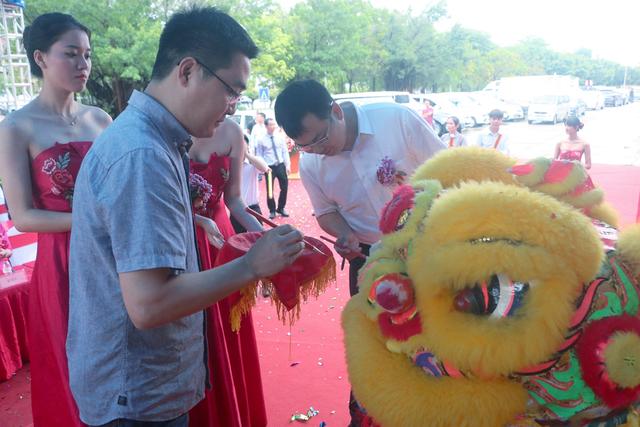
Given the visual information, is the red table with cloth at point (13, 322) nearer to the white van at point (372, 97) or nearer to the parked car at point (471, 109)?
the white van at point (372, 97)

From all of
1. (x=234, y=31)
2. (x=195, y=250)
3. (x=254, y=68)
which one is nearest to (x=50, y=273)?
(x=195, y=250)

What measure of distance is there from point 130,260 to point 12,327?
112 inches

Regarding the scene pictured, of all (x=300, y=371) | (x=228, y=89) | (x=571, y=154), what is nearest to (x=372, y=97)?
(x=571, y=154)

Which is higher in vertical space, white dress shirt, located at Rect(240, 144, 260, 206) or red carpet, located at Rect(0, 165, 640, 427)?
white dress shirt, located at Rect(240, 144, 260, 206)

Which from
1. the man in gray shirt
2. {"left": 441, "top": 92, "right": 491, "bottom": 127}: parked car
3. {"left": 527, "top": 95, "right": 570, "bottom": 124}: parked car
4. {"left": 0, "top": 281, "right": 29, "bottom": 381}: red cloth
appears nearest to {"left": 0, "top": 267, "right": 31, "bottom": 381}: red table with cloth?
{"left": 0, "top": 281, "right": 29, "bottom": 381}: red cloth

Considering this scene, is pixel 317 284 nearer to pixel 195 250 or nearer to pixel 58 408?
pixel 195 250

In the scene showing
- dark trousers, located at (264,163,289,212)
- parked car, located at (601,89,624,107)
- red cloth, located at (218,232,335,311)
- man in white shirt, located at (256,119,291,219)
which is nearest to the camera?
red cloth, located at (218,232,335,311)

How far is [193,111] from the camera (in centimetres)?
126

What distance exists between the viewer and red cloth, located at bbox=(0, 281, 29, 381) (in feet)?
10.8

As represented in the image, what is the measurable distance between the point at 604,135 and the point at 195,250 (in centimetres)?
2156

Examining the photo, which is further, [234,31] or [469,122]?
[469,122]

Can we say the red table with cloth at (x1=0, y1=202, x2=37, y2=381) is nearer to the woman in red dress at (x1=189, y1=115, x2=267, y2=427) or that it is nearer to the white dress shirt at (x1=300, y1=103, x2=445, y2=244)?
the woman in red dress at (x1=189, y1=115, x2=267, y2=427)

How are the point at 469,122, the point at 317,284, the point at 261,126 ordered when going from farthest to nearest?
1. the point at 469,122
2. the point at 261,126
3. the point at 317,284

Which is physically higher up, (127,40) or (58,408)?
(127,40)
